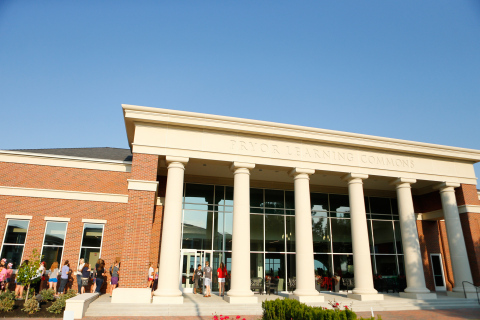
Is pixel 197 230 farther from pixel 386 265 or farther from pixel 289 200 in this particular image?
pixel 386 265

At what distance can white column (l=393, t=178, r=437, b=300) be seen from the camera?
60.0 ft

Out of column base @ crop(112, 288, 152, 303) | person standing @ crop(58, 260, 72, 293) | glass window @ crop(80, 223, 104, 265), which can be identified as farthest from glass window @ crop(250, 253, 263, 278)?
person standing @ crop(58, 260, 72, 293)

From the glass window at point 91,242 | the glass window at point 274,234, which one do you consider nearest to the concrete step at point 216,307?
the glass window at point 91,242

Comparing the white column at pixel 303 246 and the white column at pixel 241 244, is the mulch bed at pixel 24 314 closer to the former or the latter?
the white column at pixel 241 244

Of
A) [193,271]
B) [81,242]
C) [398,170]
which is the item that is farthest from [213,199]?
[398,170]

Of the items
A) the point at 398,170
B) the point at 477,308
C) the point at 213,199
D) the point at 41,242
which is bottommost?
the point at 477,308

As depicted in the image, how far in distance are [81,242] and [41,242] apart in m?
1.94

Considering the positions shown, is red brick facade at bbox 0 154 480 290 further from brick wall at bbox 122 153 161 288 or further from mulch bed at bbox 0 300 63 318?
mulch bed at bbox 0 300 63 318

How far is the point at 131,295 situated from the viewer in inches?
561

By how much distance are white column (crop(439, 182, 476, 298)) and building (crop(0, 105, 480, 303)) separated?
7 cm

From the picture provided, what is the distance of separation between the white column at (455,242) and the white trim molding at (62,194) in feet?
63.5

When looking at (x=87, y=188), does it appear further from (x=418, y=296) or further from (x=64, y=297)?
(x=418, y=296)

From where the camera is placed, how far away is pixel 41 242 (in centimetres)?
1761

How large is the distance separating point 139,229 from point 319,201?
13.4 metres
